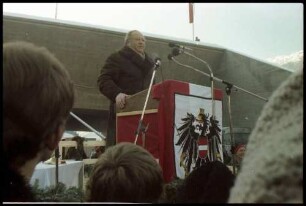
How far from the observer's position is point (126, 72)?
205cm

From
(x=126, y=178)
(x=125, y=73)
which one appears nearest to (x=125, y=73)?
(x=125, y=73)

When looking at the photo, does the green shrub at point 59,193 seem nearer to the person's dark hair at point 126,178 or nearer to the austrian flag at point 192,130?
the person's dark hair at point 126,178

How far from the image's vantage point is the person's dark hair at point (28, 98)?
502mm

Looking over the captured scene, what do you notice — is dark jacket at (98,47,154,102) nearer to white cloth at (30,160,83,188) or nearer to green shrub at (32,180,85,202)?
white cloth at (30,160,83,188)

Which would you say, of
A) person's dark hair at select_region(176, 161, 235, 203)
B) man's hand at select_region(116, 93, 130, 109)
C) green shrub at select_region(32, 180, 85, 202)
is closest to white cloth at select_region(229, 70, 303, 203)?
person's dark hair at select_region(176, 161, 235, 203)

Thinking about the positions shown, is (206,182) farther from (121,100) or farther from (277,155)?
(121,100)

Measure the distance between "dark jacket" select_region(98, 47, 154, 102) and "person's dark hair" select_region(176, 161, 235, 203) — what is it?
1448 millimetres

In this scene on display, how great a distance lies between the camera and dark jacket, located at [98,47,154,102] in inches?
80.3

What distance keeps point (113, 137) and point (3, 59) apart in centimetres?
162

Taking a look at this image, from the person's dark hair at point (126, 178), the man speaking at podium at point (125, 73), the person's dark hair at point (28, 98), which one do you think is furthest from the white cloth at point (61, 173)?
the person's dark hair at point (28, 98)

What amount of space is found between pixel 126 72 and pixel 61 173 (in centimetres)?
58

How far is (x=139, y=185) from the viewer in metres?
0.80

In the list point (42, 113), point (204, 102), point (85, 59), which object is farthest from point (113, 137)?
point (85, 59)

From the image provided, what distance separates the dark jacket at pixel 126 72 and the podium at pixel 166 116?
0.80ft
